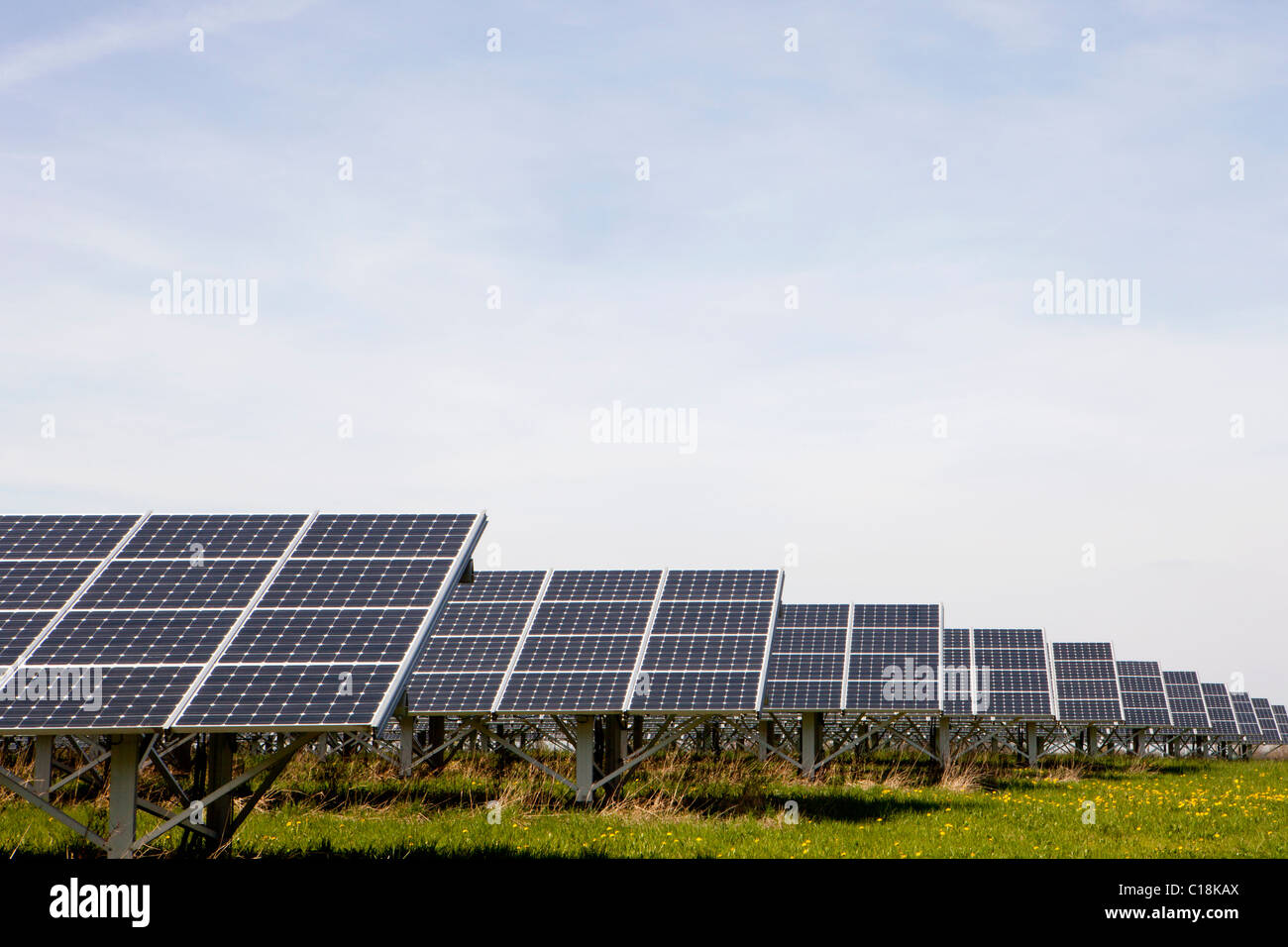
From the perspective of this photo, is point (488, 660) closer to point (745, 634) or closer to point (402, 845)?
point (745, 634)

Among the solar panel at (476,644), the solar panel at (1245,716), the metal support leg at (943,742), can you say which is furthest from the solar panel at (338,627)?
the solar panel at (1245,716)

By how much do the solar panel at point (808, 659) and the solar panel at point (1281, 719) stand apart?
48044 mm

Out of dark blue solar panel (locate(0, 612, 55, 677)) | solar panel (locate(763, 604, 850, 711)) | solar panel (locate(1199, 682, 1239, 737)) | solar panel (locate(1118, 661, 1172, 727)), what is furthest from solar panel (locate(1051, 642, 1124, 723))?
dark blue solar panel (locate(0, 612, 55, 677))

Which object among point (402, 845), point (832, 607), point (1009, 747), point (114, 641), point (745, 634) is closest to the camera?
point (114, 641)

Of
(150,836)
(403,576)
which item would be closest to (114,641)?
(150,836)

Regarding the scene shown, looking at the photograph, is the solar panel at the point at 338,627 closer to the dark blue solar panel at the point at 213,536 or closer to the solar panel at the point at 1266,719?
the dark blue solar panel at the point at 213,536

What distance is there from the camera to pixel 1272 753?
258ft

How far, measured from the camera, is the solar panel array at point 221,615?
45.5ft

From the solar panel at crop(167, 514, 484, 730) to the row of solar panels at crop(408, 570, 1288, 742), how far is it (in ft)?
19.9

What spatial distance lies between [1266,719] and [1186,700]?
2140 centimetres

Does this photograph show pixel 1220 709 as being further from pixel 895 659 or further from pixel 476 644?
pixel 476 644

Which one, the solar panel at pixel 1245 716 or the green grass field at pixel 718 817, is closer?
the green grass field at pixel 718 817

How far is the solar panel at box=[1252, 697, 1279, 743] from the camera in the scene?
70688 millimetres
